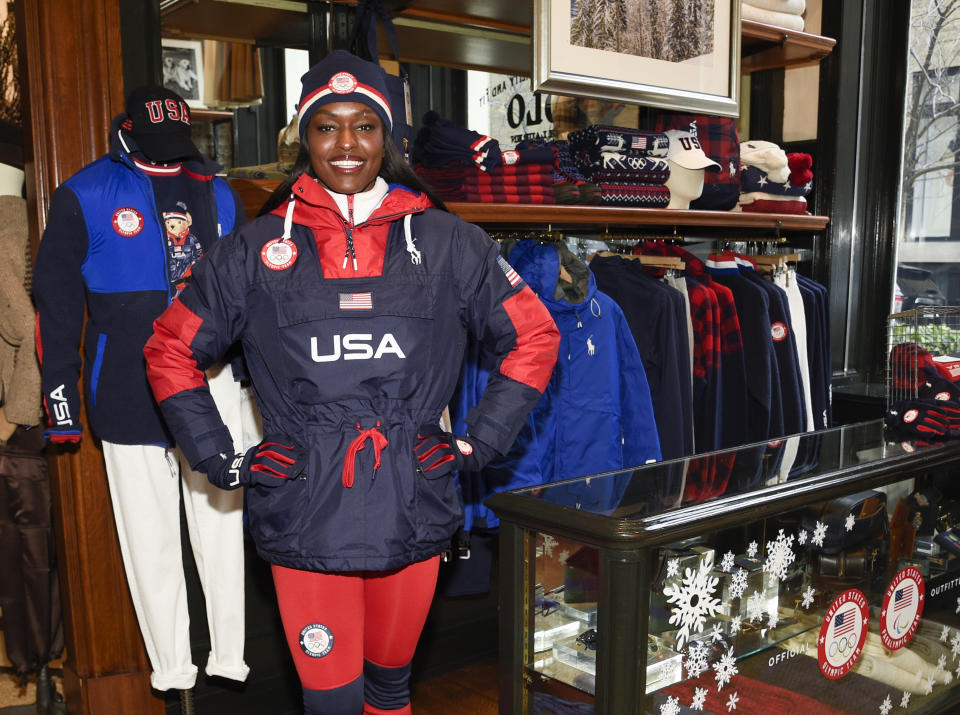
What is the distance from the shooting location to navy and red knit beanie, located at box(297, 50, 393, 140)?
1751 mm

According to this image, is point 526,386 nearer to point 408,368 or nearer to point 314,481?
point 408,368

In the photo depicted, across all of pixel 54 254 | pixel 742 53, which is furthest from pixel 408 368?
pixel 742 53

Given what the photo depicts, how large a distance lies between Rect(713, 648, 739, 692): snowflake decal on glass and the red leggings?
2.00 ft

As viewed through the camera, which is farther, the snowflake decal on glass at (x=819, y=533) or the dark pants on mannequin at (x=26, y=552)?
the dark pants on mannequin at (x=26, y=552)

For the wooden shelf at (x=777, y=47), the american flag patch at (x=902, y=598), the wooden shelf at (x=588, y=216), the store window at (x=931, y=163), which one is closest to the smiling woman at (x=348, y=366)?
the wooden shelf at (x=588, y=216)

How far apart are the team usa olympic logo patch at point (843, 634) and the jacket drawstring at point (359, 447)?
112 cm

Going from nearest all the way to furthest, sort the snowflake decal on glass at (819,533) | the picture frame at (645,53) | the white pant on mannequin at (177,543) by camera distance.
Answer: the snowflake decal on glass at (819,533) < the white pant on mannequin at (177,543) < the picture frame at (645,53)

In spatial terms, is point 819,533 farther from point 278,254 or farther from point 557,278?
point 278,254

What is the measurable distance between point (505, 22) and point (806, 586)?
6.78ft

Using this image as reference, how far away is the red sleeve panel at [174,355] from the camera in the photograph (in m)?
1.72

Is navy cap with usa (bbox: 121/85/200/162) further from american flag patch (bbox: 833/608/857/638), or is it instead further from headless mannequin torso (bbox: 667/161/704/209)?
american flag patch (bbox: 833/608/857/638)

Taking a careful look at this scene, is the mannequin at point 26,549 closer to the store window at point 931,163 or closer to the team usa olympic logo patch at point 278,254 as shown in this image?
the team usa olympic logo patch at point 278,254

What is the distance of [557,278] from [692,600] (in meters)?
1.20

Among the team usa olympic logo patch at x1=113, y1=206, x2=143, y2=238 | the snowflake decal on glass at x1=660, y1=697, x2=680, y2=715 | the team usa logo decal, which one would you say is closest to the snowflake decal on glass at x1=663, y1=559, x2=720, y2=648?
the snowflake decal on glass at x1=660, y1=697, x2=680, y2=715
